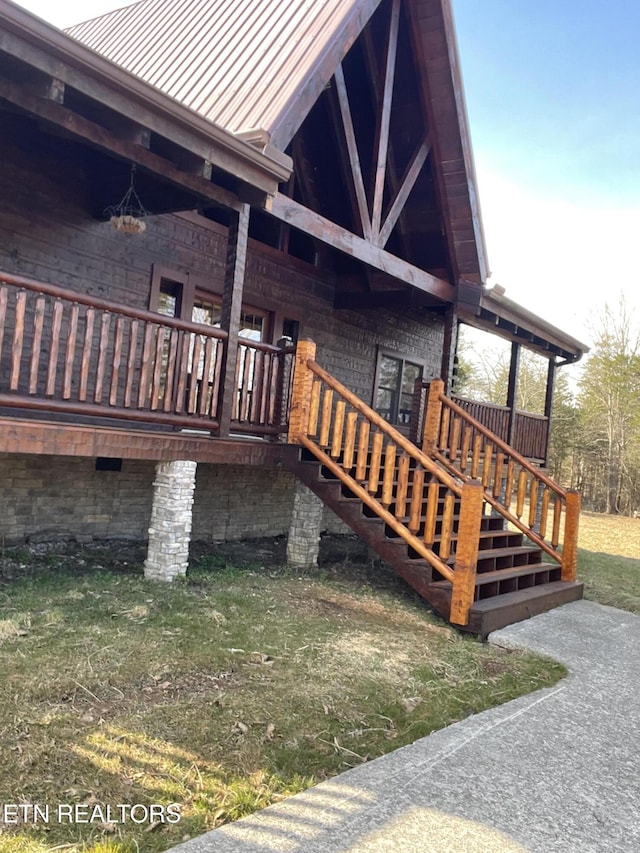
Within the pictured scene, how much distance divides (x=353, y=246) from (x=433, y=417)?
2528 millimetres

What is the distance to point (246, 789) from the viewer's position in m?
2.91

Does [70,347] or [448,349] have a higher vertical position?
[448,349]

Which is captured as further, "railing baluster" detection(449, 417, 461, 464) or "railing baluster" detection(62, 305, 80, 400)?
"railing baluster" detection(449, 417, 461, 464)

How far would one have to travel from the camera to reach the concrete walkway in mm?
2648

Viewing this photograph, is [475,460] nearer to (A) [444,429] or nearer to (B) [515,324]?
(A) [444,429]

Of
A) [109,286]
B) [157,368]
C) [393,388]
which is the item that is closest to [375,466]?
[157,368]

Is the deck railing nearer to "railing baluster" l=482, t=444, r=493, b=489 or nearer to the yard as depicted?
"railing baluster" l=482, t=444, r=493, b=489

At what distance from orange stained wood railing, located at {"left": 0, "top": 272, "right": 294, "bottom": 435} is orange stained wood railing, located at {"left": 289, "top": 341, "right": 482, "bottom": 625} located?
0.36 metres

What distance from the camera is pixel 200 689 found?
3855 millimetres

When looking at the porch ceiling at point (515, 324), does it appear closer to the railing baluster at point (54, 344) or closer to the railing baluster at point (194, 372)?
the railing baluster at point (194, 372)

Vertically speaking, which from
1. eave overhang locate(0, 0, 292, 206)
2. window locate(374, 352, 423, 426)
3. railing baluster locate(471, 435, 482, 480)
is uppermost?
eave overhang locate(0, 0, 292, 206)

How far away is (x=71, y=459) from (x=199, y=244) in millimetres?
3218

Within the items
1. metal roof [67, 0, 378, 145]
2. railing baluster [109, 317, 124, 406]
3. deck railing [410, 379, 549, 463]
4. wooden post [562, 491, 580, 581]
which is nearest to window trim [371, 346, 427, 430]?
deck railing [410, 379, 549, 463]

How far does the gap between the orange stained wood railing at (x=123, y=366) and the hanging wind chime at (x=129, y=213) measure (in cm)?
102
